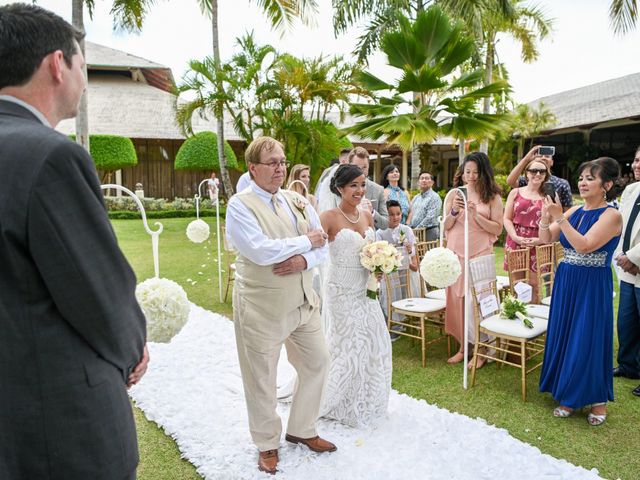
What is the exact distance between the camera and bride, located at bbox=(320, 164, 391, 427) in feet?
13.4

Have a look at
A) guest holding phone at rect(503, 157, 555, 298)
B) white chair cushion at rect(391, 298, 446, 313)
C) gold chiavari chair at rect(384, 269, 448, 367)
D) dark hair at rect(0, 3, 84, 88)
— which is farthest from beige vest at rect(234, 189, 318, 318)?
guest holding phone at rect(503, 157, 555, 298)

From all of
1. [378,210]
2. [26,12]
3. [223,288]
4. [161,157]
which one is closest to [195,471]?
[26,12]

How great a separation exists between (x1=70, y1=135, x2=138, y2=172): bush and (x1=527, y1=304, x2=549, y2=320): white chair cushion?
812 inches

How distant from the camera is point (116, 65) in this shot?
108 ft

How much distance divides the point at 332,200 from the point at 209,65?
13036mm

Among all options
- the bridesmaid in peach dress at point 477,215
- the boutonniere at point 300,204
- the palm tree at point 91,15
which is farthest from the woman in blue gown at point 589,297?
the palm tree at point 91,15

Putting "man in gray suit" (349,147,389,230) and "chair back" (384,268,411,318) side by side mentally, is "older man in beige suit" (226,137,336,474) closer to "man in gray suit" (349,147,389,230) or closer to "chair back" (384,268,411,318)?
"man in gray suit" (349,147,389,230)

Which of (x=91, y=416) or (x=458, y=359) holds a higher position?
(x=91, y=416)

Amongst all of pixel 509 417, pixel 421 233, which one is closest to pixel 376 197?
pixel 421 233

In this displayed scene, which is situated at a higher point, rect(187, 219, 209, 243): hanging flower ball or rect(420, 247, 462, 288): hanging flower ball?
rect(187, 219, 209, 243): hanging flower ball

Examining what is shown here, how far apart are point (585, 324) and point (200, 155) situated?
20.4 metres

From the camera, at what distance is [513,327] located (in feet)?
15.2

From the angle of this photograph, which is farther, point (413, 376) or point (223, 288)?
point (223, 288)

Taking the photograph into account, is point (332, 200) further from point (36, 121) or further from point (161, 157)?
point (161, 157)
